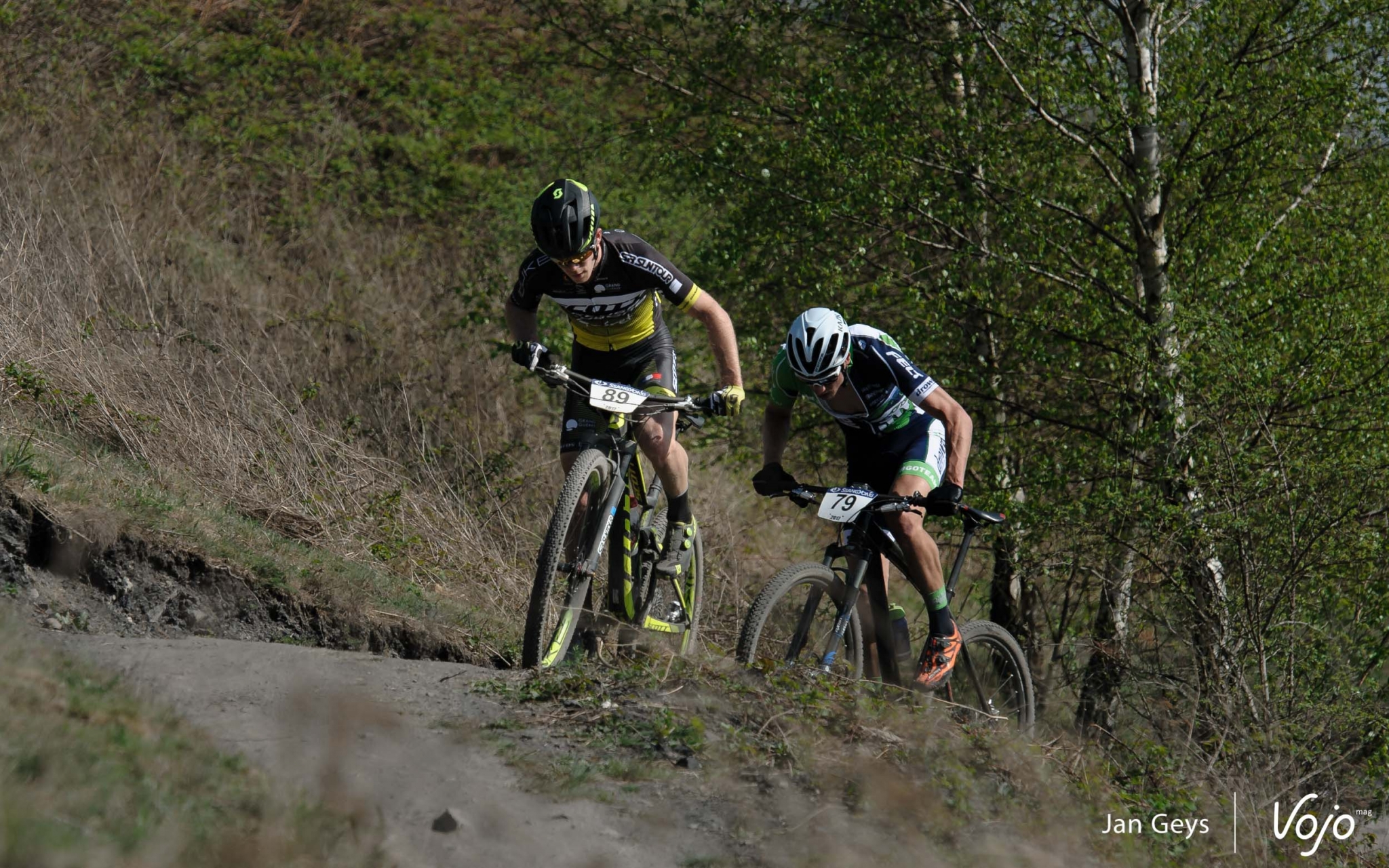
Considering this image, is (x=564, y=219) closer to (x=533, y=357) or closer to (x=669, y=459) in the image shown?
(x=533, y=357)

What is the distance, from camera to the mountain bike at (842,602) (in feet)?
18.0

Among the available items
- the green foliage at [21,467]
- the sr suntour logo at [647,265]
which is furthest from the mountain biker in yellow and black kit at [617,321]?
the green foliage at [21,467]

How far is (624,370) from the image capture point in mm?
6219

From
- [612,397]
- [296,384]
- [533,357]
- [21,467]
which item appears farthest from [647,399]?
[296,384]

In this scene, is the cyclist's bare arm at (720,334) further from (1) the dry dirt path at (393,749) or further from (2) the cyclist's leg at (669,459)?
(1) the dry dirt path at (393,749)

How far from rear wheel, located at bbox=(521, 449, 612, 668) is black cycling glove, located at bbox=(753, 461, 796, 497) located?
737 mm

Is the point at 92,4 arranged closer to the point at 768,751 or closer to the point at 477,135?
the point at 477,135

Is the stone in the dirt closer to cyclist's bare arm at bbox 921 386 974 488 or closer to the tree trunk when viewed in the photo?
cyclist's bare arm at bbox 921 386 974 488

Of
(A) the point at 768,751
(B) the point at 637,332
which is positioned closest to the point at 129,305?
(B) the point at 637,332

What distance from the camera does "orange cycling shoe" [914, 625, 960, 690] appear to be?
565cm

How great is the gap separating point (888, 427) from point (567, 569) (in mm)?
1830

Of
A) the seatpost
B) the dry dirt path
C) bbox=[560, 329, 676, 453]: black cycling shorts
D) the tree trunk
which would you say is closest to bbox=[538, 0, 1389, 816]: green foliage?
the tree trunk

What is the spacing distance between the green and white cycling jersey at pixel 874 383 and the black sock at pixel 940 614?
879 mm

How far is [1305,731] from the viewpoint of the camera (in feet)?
23.0
